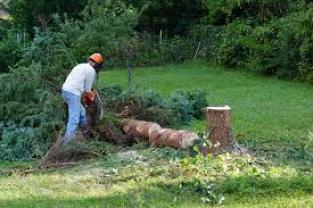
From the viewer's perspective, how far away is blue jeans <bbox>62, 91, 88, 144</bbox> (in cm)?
1061

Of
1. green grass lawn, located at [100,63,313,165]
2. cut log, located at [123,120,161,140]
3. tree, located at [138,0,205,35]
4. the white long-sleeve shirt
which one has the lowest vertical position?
green grass lawn, located at [100,63,313,165]

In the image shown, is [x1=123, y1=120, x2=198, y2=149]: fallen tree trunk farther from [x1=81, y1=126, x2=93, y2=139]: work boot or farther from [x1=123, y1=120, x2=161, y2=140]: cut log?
[x1=81, y1=126, x2=93, y2=139]: work boot

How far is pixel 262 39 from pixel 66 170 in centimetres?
1487

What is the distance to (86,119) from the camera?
36.5ft

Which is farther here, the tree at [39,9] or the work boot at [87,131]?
the tree at [39,9]

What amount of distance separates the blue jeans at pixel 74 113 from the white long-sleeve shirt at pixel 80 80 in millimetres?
89

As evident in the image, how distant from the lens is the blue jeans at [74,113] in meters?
10.6

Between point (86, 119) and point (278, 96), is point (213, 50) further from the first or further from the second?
point (86, 119)

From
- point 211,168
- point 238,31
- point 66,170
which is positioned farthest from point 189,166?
point 238,31

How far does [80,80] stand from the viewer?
10.8 m

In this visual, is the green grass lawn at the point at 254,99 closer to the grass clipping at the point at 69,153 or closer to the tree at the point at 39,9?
the grass clipping at the point at 69,153

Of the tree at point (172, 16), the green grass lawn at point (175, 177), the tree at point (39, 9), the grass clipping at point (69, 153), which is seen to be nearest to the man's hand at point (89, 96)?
the green grass lawn at point (175, 177)

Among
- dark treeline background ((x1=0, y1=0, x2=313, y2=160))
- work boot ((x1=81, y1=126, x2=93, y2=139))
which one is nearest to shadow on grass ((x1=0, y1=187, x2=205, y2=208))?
dark treeline background ((x1=0, y1=0, x2=313, y2=160))

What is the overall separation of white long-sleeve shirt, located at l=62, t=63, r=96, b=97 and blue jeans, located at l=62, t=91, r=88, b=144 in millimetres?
89
